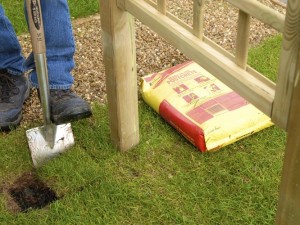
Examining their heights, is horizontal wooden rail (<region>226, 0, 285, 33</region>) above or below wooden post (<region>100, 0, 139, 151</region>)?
above

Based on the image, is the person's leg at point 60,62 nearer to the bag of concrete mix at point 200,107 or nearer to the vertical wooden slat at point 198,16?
the bag of concrete mix at point 200,107

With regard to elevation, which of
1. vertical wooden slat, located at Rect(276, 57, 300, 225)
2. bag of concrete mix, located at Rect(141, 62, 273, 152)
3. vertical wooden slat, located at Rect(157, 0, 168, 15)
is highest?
vertical wooden slat, located at Rect(157, 0, 168, 15)

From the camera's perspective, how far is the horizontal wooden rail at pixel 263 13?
1.45 m

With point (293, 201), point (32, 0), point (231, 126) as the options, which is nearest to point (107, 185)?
point (231, 126)

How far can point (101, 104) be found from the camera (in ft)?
9.52

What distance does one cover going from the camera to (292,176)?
4.94ft

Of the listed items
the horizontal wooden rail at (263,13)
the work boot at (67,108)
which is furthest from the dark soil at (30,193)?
the horizontal wooden rail at (263,13)

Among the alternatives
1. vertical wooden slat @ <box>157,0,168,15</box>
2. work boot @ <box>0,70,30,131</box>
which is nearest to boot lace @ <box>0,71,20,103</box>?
work boot @ <box>0,70,30,131</box>

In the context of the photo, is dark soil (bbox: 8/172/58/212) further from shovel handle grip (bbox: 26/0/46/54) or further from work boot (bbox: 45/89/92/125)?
shovel handle grip (bbox: 26/0/46/54)

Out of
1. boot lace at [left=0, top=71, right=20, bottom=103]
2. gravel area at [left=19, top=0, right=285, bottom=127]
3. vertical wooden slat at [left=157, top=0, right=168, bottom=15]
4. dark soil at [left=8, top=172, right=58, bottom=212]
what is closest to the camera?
vertical wooden slat at [left=157, top=0, right=168, bottom=15]

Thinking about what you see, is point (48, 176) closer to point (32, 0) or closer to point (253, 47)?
point (32, 0)

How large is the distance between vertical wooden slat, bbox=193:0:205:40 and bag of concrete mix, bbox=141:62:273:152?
0.79m

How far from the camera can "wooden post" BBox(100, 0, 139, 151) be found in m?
2.20

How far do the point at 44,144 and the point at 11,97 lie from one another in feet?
1.48
